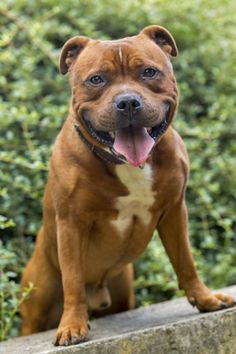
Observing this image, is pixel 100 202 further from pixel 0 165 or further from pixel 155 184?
pixel 0 165

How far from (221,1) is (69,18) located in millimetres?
1382

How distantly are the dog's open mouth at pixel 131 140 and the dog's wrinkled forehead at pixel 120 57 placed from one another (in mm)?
228

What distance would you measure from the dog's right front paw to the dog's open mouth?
2.32ft

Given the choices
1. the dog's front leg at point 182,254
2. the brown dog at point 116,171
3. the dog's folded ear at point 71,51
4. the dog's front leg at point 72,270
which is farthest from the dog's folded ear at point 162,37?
the dog's front leg at point 72,270

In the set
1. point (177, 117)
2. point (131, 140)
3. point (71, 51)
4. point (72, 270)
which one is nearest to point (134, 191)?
point (131, 140)

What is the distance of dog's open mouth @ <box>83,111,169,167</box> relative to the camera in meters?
2.88

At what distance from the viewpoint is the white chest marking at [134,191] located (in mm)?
3123

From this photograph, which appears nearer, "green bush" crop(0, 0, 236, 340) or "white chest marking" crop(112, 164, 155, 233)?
"white chest marking" crop(112, 164, 155, 233)

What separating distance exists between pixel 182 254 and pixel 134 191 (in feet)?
A: 1.48

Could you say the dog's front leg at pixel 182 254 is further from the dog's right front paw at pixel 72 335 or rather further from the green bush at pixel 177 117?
the green bush at pixel 177 117

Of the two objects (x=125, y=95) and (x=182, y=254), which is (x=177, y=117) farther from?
(x=125, y=95)

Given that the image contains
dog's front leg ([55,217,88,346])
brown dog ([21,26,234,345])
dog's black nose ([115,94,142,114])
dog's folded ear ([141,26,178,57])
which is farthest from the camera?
dog's folded ear ([141,26,178,57])

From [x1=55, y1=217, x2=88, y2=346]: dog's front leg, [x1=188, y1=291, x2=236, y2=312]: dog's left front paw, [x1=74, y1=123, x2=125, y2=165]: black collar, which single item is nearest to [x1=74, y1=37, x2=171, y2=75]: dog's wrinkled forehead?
[x1=74, y1=123, x2=125, y2=165]: black collar

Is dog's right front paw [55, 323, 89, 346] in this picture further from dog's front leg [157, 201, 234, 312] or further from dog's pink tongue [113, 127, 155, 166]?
dog's pink tongue [113, 127, 155, 166]
